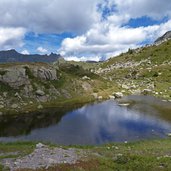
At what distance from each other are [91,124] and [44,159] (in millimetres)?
31945

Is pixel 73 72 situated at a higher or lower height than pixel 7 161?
higher

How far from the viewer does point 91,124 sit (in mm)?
66312

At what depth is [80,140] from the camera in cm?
5338

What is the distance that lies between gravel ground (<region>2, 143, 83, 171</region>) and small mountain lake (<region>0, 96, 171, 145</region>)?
12152mm

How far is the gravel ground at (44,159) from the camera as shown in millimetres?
33094

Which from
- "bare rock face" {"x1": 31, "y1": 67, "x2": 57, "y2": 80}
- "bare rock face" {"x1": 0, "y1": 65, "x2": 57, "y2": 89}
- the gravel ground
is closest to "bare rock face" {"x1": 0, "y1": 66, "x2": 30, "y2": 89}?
"bare rock face" {"x1": 0, "y1": 65, "x2": 57, "y2": 89}

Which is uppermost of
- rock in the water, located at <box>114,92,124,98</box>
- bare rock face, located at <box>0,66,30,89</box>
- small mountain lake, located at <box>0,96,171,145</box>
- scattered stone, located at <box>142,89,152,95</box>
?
bare rock face, located at <box>0,66,30,89</box>

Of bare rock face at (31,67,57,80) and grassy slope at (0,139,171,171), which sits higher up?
bare rock face at (31,67,57,80)

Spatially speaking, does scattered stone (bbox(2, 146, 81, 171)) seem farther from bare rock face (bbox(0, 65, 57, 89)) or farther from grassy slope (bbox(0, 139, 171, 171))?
bare rock face (bbox(0, 65, 57, 89))

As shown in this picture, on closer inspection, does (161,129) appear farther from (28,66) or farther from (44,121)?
(28,66)

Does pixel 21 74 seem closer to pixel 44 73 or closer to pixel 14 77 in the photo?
pixel 14 77

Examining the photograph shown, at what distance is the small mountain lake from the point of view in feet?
183

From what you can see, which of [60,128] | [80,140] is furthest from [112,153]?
[60,128]

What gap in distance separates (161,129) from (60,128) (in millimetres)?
19525
